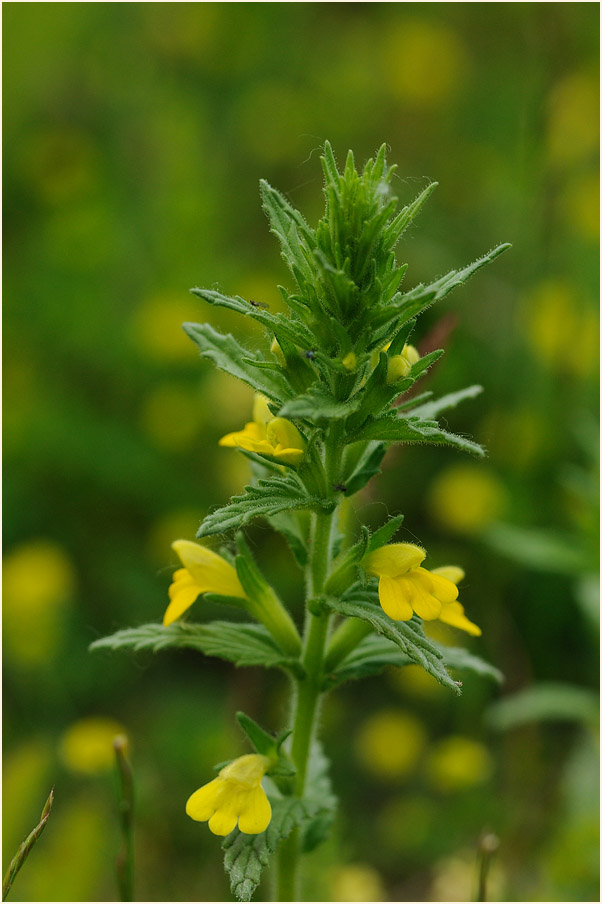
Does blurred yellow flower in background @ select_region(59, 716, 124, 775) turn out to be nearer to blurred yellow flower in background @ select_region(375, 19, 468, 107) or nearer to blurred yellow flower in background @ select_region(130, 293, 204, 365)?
blurred yellow flower in background @ select_region(130, 293, 204, 365)

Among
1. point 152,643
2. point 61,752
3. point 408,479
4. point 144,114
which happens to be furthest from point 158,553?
point 144,114

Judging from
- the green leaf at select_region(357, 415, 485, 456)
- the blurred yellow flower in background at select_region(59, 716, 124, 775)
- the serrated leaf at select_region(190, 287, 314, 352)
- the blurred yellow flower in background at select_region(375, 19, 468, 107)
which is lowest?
the blurred yellow flower in background at select_region(59, 716, 124, 775)

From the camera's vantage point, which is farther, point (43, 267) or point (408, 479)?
point (43, 267)

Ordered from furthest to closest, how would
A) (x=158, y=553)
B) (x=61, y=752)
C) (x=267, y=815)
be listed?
(x=158, y=553)
(x=61, y=752)
(x=267, y=815)

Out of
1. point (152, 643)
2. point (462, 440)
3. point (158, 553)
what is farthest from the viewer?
point (158, 553)

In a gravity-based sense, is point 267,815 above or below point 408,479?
below

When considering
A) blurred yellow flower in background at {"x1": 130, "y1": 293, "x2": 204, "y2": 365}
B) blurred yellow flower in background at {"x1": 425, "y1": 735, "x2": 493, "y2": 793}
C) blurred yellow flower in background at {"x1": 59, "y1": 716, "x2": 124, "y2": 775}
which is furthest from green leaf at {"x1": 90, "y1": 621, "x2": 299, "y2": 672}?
blurred yellow flower in background at {"x1": 130, "y1": 293, "x2": 204, "y2": 365}

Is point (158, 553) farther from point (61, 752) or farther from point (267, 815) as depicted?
point (267, 815)

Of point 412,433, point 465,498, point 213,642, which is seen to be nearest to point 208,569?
point 213,642
